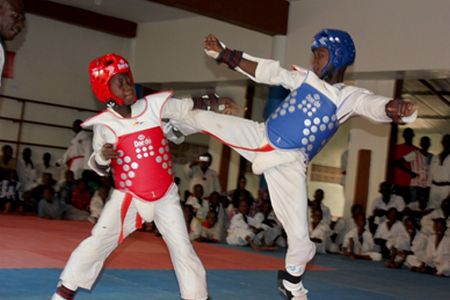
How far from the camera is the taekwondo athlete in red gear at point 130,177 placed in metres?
3.38

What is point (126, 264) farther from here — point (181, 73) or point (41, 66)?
point (41, 66)

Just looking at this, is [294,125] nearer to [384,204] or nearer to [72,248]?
[72,248]

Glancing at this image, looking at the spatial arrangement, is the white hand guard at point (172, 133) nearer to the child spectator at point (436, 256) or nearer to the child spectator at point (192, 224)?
the child spectator at point (436, 256)

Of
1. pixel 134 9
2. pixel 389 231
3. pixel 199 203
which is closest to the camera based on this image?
pixel 389 231

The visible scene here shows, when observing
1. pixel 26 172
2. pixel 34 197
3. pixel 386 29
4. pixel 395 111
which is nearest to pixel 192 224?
pixel 34 197

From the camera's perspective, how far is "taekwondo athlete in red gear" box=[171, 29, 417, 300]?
3619 mm

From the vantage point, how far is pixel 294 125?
3.63m

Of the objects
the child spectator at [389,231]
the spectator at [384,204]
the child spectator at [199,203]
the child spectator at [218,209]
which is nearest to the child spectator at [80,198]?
the child spectator at [199,203]

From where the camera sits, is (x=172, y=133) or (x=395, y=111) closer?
(x=395, y=111)

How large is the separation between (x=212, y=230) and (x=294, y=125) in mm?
5521

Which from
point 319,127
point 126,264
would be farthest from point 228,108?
point 126,264

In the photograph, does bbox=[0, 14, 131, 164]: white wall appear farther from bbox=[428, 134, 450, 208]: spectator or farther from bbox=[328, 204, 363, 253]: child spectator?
bbox=[428, 134, 450, 208]: spectator

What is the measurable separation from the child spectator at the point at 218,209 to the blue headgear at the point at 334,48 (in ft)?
18.0

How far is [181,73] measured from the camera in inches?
462
